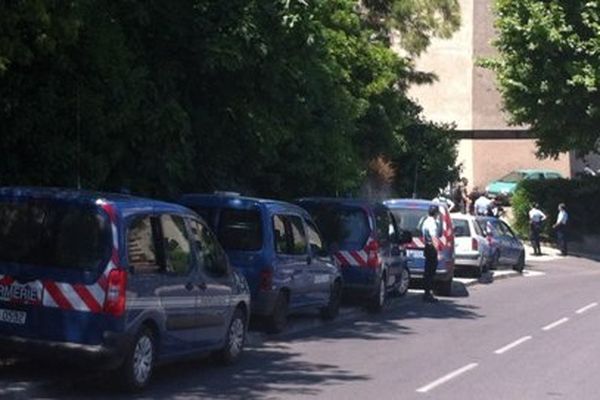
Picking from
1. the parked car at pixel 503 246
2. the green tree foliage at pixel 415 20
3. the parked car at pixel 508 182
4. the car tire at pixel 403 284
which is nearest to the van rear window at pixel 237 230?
the car tire at pixel 403 284

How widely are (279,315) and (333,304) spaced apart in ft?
7.82

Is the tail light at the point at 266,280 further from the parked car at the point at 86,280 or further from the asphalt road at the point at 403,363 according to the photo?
the parked car at the point at 86,280

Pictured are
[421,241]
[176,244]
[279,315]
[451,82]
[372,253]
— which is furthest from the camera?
[451,82]

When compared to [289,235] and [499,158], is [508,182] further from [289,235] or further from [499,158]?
[289,235]

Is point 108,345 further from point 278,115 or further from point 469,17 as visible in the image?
point 469,17

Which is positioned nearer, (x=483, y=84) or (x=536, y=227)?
(x=536, y=227)

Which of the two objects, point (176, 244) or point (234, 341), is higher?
point (176, 244)

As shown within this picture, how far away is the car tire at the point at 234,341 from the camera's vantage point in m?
13.5

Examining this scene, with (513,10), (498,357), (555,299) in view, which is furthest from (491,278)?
(498,357)

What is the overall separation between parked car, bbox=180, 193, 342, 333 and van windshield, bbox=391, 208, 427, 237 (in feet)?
25.5

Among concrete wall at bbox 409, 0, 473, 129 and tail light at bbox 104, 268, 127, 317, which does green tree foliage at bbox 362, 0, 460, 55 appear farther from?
tail light at bbox 104, 268, 127, 317

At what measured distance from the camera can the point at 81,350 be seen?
10.7 meters

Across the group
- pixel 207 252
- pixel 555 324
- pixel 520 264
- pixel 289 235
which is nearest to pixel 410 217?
pixel 555 324

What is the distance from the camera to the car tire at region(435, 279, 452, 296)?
968 inches
